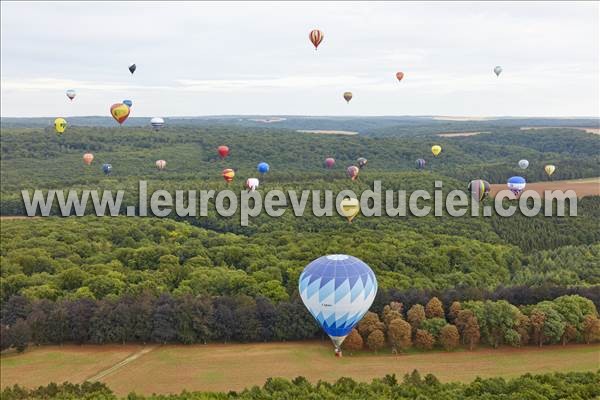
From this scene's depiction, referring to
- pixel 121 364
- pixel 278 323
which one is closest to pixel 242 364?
pixel 278 323

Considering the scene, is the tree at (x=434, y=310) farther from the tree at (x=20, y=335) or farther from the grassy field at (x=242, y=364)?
the tree at (x=20, y=335)

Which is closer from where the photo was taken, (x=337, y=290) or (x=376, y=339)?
(x=337, y=290)

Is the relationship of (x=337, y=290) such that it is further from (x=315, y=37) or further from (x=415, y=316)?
(x=315, y=37)

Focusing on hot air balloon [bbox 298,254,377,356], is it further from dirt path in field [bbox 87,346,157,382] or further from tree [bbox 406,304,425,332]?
dirt path in field [bbox 87,346,157,382]

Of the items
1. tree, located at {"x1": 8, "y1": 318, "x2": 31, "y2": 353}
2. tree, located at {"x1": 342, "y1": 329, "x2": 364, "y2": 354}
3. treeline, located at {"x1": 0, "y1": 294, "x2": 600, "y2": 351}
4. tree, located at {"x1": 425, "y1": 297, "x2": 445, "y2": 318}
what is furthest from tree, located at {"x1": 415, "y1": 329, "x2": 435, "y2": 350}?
tree, located at {"x1": 8, "y1": 318, "x2": 31, "y2": 353}

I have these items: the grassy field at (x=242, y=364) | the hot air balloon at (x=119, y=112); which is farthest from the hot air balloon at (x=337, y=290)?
the hot air balloon at (x=119, y=112)

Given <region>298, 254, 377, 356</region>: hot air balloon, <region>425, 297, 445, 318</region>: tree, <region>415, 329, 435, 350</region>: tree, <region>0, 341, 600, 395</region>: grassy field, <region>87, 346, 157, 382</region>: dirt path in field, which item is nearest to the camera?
<region>298, 254, 377, 356</region>: hot air balloon
